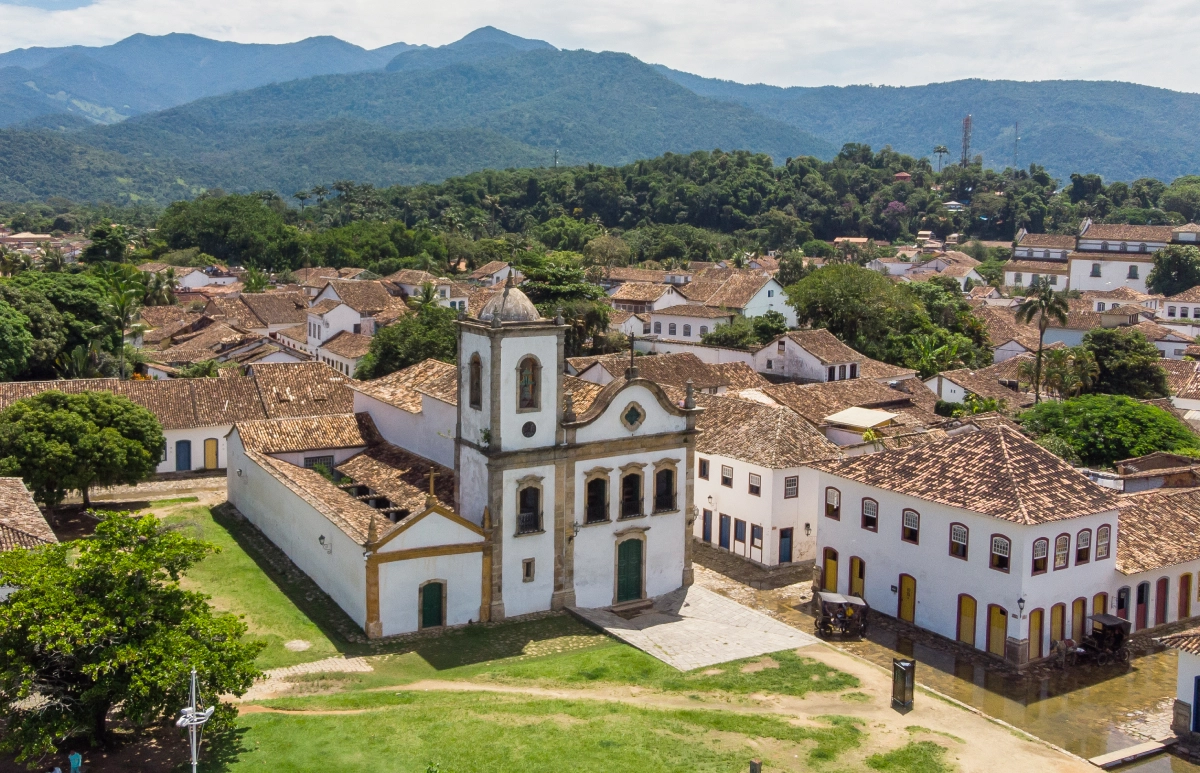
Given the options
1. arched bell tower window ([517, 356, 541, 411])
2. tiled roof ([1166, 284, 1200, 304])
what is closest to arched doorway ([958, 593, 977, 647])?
arched bell tower window ([517, 356, 541, 411])

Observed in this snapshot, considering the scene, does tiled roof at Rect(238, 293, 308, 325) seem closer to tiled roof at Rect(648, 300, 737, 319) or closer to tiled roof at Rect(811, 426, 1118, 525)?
tiled roof at Rect(648, 300, 737, 319)

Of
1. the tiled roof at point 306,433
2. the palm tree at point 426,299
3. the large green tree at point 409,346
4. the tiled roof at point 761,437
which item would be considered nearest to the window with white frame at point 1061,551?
the tiled roof at point 761,437

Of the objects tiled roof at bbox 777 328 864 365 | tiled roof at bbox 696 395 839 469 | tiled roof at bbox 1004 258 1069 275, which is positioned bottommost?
tiled roof at bbox 696 395 839 469

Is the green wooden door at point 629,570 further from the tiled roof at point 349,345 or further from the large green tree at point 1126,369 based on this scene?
the large green tree at point 1126,369

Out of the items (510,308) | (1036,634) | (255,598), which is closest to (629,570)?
(510,308)

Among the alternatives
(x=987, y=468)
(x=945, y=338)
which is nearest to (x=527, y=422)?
(x=987, y=468)

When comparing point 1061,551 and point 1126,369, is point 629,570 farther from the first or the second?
point 1126,369
